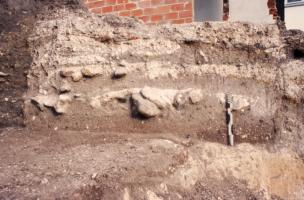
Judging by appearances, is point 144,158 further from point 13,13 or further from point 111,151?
point 13,13

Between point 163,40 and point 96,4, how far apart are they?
40.4 inches

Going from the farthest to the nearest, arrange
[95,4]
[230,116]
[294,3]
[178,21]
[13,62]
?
[294,3], [95,4], [178,21], [13,62], [230,116]

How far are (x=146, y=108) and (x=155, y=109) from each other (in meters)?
0.07

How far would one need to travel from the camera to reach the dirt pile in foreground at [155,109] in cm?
→ 210

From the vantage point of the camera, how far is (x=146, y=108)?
2467mm

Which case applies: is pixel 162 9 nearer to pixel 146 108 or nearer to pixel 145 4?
pixel 145 4

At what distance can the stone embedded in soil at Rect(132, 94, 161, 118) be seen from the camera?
2469 millimetres

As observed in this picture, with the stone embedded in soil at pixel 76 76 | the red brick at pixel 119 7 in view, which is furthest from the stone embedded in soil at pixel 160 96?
the red brick at pixel 119 7

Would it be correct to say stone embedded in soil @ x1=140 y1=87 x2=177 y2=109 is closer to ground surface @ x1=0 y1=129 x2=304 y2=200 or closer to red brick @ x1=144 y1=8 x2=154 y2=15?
ground surface @ x1=0 y1=129 x2=304 y2=200

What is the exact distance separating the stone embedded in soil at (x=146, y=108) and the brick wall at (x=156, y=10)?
1.00 meters

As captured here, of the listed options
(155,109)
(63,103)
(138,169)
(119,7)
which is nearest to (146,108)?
(155,109)

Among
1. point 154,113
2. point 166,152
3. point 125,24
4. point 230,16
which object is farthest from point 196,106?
point 230,16

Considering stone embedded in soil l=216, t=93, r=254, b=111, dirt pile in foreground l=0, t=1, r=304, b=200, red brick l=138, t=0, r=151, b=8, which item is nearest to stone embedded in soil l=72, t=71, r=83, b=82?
dirt pile in foreground l=0, t=1, r=304, b=200

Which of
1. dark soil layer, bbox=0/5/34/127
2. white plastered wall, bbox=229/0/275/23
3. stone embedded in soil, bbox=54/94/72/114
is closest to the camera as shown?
stone embedded in soil, bbox=54/94/72/114
